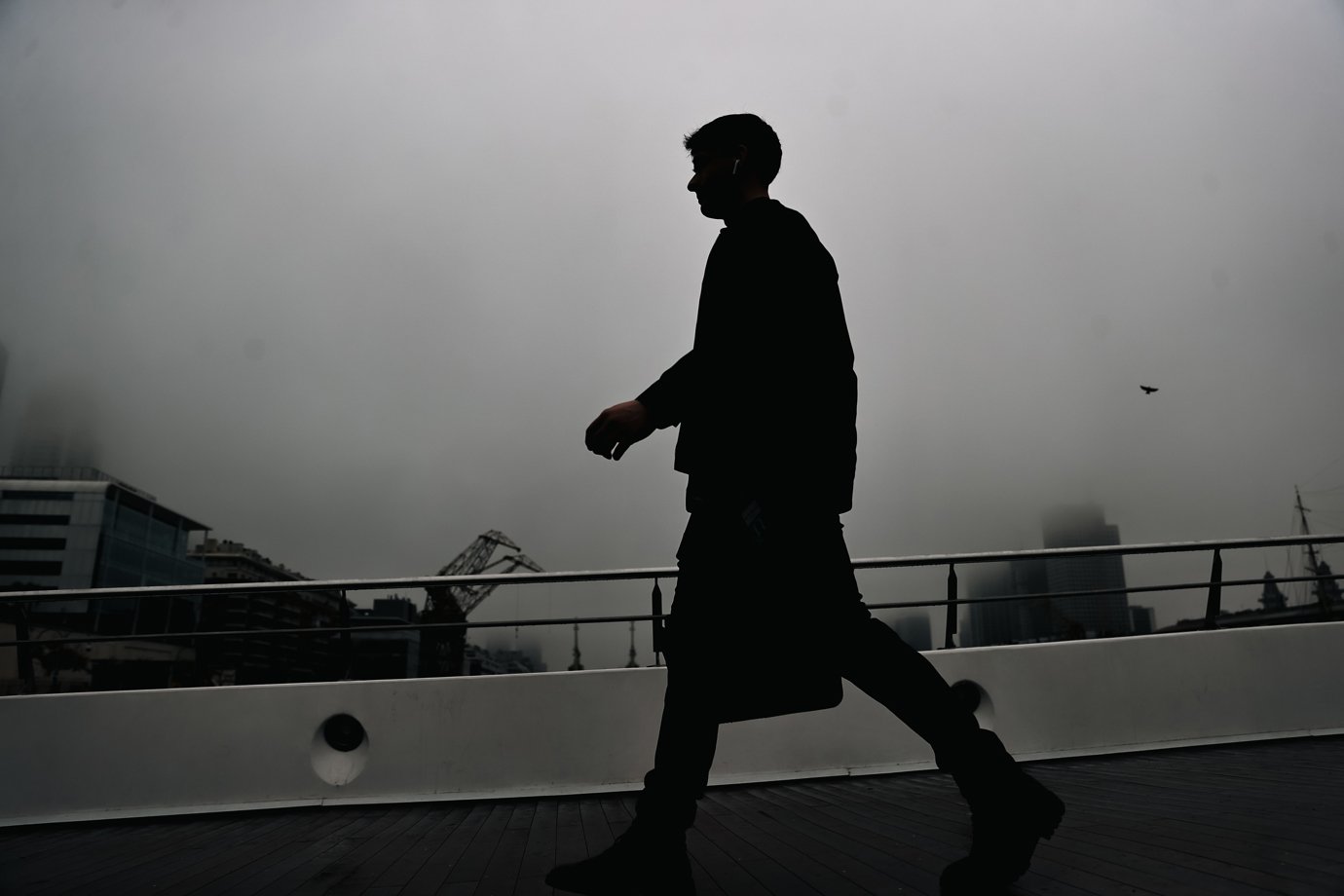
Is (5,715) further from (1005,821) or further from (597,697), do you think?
(1005,821)

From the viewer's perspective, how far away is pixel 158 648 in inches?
193

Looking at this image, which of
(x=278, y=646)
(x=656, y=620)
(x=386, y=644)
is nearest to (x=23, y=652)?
(x=278, y=646)

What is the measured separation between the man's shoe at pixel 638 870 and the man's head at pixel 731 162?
1.64 metres

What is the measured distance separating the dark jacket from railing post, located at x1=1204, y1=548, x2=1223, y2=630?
4.57 meters

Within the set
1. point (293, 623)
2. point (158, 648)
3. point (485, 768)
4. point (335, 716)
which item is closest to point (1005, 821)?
point (485, 768)

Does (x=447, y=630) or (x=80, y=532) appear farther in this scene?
(x=80, y=532)

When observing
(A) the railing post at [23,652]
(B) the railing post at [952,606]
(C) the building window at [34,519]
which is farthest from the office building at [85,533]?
(B) the railing post at [952,606]

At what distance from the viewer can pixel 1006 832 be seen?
1.86m

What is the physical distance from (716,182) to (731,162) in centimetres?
7

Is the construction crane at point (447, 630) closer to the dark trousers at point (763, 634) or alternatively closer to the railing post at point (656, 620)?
the railing post at point (656, 620)

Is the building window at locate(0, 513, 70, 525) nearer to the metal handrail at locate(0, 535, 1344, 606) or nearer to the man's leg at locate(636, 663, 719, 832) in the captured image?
the metal handrail at locate(0, 535, 1344, 606)

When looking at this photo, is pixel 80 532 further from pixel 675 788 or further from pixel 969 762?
pixel 969 762

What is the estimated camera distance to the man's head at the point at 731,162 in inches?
87.5

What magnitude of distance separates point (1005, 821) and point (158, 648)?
498 cm
